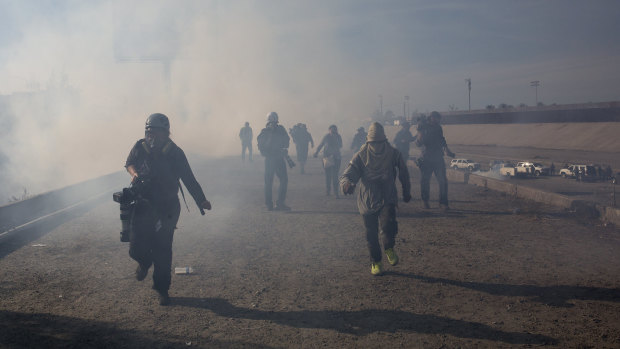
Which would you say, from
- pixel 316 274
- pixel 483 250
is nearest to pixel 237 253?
pixel 316 274

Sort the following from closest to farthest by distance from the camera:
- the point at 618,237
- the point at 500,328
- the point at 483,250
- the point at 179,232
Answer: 1. the point at 500,328
2. the point at 483,250
3. the point at 618,237
4. the point at 179,232

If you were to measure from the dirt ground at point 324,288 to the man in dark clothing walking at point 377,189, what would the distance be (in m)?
0.40

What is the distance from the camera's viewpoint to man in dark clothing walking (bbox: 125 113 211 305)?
4.80 metres

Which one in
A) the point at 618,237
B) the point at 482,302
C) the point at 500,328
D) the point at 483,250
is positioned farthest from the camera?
the point at 618,237

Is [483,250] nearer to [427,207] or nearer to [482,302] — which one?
[482,302]

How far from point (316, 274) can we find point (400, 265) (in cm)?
113

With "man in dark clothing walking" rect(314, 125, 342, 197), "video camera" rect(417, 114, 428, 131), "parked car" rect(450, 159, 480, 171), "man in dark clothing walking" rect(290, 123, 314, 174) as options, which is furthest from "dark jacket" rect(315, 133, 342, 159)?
"parked car" rect(450, 159, 480, 171)

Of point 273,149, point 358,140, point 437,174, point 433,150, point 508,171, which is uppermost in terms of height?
point 358,140

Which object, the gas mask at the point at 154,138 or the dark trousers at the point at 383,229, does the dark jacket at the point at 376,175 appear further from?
the gas mask at the point at 154,138

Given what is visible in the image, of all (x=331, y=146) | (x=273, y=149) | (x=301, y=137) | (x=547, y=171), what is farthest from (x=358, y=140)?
(x=547, y=171)

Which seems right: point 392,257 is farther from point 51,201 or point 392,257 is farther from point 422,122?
point 51,201

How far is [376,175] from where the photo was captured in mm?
5633

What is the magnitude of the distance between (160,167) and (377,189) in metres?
2.46

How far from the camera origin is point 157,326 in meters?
4.27
